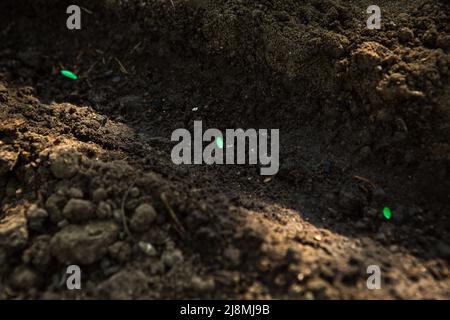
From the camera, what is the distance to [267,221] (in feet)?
6.73

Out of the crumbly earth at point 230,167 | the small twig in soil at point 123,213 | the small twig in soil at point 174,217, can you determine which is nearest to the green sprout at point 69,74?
the crumbly earth at point 230,167

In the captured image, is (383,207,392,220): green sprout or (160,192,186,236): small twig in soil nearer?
(160,192,186,236): small twig in soil

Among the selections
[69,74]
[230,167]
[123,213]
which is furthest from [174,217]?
[69,74]

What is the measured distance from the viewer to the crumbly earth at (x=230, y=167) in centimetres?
187

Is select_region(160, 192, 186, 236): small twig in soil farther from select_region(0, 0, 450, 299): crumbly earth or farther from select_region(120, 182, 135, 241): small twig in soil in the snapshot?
select_region(120, 182, 135, 241): small twig in soil

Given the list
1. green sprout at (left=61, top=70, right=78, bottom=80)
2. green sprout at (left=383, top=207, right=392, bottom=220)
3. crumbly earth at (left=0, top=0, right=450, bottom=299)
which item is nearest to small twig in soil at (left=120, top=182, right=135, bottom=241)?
crumbly earth at (left=0, top=0, right=450, bottom=299)

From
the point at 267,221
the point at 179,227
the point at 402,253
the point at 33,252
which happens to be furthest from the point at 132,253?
the point at 402,253

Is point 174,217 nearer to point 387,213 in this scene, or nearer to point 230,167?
point 230,167

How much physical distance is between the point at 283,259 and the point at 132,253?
0.71 meters

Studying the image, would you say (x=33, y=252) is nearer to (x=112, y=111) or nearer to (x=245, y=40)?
(x=112, y=111)

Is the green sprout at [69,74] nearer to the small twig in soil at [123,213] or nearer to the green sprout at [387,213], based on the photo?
the small twig in soil at [123,213]

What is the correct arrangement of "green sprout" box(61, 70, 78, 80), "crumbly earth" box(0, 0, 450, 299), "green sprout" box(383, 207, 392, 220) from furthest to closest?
"green sprout" box(61, 70, 78, 80) → "green sprout" box(383, 207, 392, 220) → "crumbly earth" box(0, 0, 450, 299)

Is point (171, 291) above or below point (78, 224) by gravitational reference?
below

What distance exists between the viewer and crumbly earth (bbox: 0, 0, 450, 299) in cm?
187
